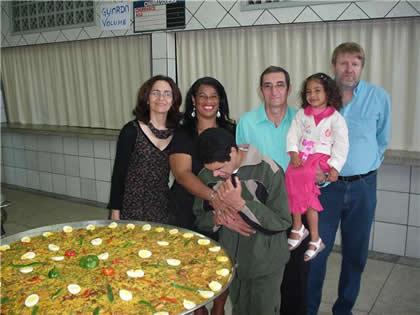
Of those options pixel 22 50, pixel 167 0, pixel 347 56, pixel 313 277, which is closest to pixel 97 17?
pixel 167 0

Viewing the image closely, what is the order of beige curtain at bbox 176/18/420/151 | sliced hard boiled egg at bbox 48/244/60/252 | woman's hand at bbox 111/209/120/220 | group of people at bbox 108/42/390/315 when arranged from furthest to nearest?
beige curtain at bbox 176/18/420/151
woman's hand at bbox 111/209/120/220
group of people at bbox 108/42/390/315
sliced hard boiled egg at bbox 48/244/60/252

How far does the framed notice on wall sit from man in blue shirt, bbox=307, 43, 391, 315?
2.34 metres

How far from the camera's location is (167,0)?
424 centimetres

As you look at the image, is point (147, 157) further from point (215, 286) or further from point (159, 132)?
point (215, 286)

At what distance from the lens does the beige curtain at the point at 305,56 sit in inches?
131

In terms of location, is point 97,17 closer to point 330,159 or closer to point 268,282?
point 330,159

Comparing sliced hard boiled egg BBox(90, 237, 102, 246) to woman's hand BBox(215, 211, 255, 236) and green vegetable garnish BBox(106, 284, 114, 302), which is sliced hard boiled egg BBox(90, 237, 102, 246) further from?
woman's hand BBox(215, 211, 255, 236)

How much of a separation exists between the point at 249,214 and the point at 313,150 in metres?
0.71

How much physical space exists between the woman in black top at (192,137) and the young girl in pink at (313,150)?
1.28ft

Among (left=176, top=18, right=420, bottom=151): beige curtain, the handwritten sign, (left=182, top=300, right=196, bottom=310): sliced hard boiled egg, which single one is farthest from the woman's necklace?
the handwritten sign

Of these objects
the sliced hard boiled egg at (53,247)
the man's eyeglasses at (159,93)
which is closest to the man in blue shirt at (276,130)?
the man's eyeglasses at (159,93)

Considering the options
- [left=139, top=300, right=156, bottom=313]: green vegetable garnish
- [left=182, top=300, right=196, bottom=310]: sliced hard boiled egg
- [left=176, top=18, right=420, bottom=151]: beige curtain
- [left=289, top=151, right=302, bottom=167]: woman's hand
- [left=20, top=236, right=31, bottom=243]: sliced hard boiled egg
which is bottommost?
[left=139, top=300, right=156, bottom=313]: green vegetable garnish

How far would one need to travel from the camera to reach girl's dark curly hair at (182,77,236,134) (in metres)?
2.22

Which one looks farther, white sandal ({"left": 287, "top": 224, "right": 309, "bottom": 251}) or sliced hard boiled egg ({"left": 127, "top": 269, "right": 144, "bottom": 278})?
white sandal ({"left": 287, "top": 224, "right": 309, "bottom": 251})
